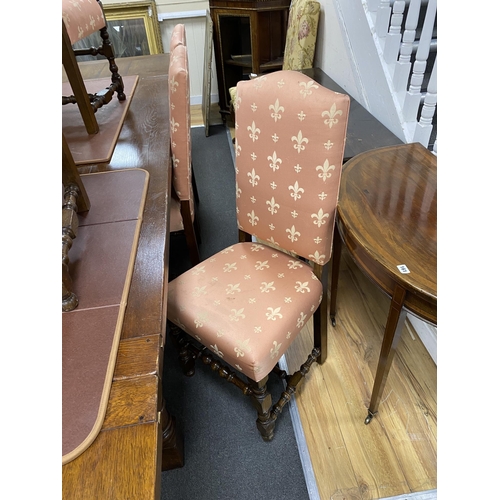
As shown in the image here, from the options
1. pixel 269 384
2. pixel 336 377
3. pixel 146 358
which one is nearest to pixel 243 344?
pixel 146 358

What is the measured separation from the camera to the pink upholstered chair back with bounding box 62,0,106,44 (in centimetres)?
134

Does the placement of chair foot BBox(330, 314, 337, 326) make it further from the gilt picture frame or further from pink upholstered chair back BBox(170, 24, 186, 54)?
the gilt picture frame

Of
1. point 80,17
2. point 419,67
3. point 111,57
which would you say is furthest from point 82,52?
point 419,67

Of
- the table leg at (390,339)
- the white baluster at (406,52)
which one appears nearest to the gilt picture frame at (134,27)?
the white baluster at (406,52)

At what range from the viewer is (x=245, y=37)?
3209 mm

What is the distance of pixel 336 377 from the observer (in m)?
1.38

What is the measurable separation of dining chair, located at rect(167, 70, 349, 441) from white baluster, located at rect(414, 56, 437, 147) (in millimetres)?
630

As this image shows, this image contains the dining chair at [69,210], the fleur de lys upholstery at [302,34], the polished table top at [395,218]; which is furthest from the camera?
the fleur de lys upholstery at [302,34]

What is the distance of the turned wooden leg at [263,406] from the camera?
1.08m

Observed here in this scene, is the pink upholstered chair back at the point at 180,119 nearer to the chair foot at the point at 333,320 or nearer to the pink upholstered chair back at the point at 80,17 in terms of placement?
the pink upholstered chair back at the point at 80,17

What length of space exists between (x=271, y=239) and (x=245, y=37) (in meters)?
2.79

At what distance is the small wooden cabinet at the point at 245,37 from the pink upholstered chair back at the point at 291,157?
2058 mm

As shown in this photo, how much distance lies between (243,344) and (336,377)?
2.01ft
